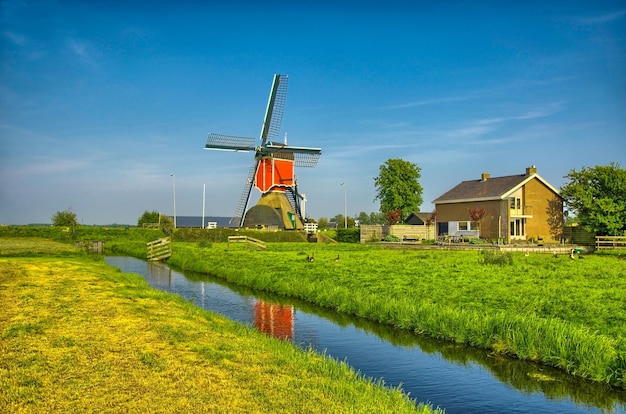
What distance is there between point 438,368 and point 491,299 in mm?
5654

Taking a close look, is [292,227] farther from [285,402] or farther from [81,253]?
[285,402]

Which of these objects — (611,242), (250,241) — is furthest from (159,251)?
(611,242)

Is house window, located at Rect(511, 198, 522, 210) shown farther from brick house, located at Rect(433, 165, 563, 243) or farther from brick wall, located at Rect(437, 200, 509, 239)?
brick wall, located at Rect(437, 200, 509, 239)

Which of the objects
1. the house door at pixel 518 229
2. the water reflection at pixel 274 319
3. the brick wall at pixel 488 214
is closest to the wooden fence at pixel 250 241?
the brick wall at pixel 488 214

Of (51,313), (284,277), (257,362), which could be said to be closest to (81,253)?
(284,277)

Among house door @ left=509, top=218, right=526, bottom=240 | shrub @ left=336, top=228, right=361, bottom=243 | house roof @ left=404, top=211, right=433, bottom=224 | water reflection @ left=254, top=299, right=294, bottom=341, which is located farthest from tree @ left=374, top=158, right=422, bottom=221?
water reflection @ left=254, top=299, right=294, bottom=341

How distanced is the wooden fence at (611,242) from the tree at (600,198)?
Result: 1.99 m

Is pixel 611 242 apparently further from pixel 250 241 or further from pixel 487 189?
pixel 250 241

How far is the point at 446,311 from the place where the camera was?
16.4m

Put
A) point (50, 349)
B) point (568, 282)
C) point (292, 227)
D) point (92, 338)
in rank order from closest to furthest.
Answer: point (50, 349)
point (92, 338)
point (568, 282)
point (292, 227)

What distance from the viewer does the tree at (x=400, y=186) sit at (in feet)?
256

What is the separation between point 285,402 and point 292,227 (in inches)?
2367

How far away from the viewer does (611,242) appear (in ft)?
144

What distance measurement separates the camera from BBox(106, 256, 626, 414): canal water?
35.1 ft
